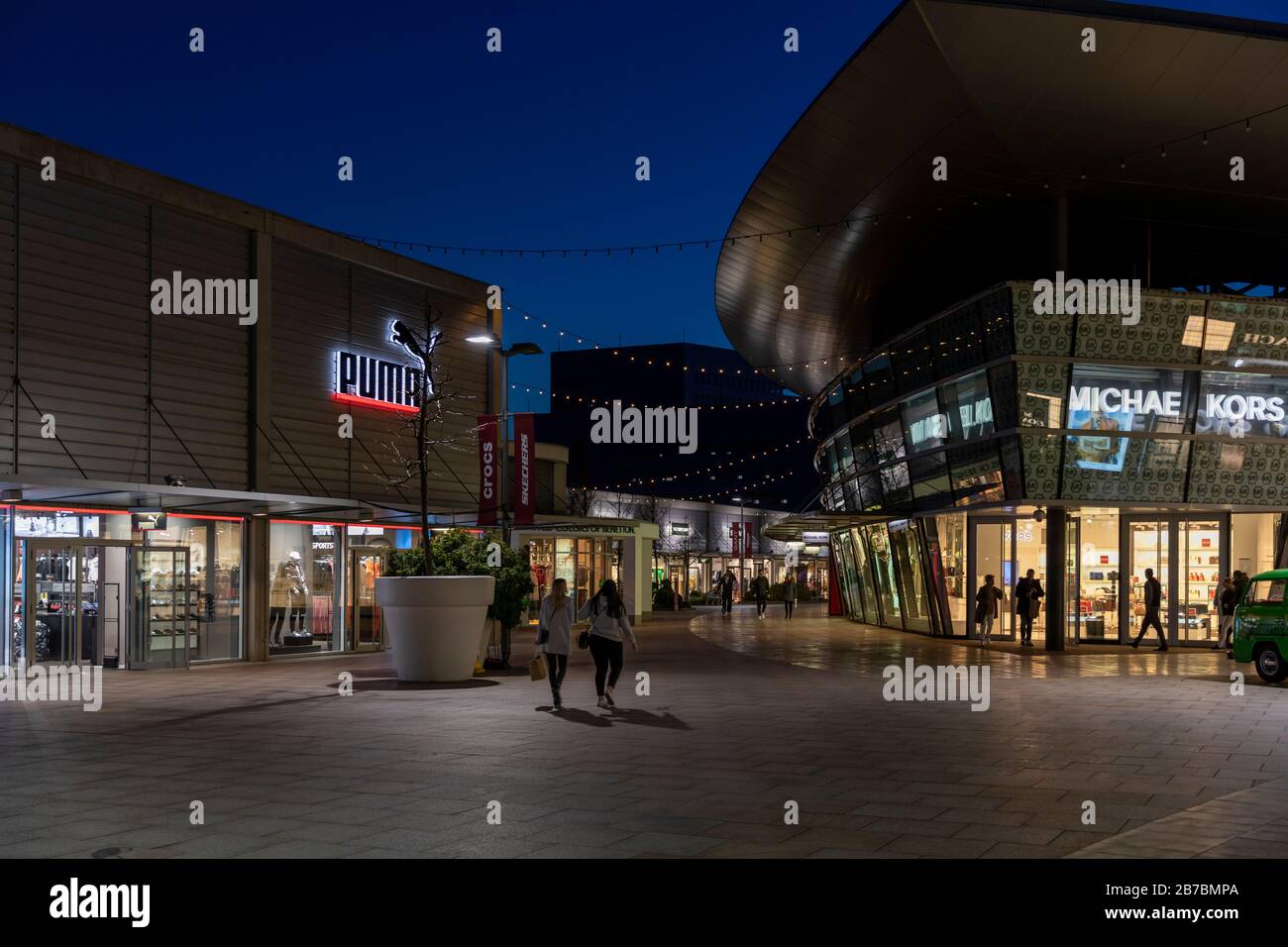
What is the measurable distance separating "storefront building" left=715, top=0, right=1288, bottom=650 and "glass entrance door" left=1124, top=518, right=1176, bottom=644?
48 millimetres

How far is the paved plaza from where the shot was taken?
7.98 meters

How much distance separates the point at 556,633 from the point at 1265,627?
1153cm

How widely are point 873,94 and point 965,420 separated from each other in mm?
8455

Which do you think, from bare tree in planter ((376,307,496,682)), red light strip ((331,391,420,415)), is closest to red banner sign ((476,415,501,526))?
red light strip ((331,391,420,415))

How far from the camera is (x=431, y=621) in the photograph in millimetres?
19719

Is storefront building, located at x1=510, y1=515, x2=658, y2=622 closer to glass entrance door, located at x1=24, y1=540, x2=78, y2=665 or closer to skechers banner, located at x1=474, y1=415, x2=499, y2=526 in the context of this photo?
skechers banner, located at x1=474, y1=415, x2=499, y2=526

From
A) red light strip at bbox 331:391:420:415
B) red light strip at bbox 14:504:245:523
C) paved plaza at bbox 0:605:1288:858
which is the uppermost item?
red light strip at bbox 331:391:420:415

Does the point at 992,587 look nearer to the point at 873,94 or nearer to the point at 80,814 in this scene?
the point at 873,94

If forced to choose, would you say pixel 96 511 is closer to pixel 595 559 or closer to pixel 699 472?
pixel 595 559

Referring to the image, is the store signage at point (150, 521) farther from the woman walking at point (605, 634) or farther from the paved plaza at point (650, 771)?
the woman walking at point (605, 634)

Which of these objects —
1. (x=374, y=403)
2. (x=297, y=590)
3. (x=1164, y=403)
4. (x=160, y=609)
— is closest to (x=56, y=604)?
(x=160, y=609)

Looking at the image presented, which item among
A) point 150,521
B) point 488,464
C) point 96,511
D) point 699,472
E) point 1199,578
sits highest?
point 699,472

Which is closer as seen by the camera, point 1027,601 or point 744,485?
point 1027,601
